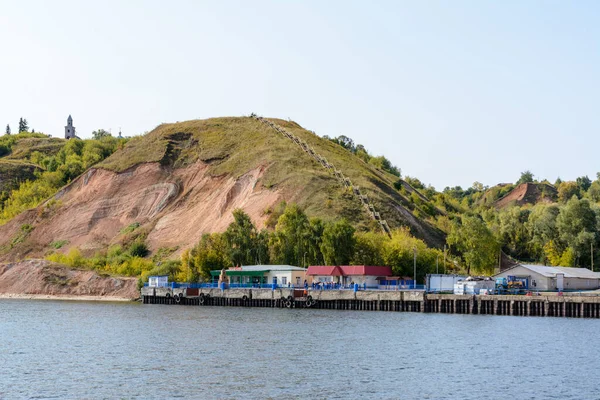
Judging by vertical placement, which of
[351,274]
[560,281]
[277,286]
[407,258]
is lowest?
[277,286]

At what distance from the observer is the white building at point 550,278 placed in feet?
349

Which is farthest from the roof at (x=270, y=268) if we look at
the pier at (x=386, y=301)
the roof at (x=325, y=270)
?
the pier at (x=386, y=301)

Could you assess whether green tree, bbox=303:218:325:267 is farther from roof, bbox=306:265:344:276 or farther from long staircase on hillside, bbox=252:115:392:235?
long staircase on hillside, bbox=252:115:392:235

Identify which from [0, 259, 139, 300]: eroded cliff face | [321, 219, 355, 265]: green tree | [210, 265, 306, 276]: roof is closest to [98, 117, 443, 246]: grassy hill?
[321, 219, 355, 265]: green tree

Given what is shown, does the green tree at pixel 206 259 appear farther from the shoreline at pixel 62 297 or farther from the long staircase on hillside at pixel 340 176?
the long staircase on hillside at pixel 340 176

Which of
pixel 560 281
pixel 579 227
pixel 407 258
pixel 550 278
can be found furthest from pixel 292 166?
pixel 560 281

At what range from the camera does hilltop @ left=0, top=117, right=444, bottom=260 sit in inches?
5984

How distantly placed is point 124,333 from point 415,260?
4879cm

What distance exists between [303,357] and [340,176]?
103 meters

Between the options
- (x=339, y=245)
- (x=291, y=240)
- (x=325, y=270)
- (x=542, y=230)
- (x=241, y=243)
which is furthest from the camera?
(x=542, y=230)

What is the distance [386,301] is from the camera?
102312mm

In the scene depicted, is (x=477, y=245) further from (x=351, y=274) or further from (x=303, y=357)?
(x=303, y=357)

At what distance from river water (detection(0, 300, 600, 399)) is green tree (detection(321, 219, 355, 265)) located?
2244 cm

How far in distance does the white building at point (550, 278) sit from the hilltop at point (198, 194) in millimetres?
34193
